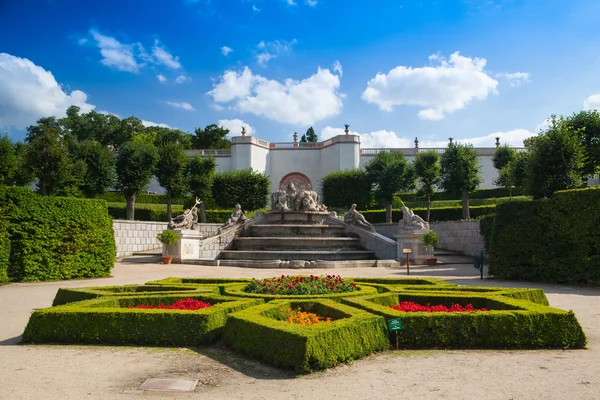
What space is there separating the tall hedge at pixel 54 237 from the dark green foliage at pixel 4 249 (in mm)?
161

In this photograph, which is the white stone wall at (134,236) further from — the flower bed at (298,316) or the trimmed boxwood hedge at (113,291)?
the flower bed at (298,316)

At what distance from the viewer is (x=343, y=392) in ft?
16.1

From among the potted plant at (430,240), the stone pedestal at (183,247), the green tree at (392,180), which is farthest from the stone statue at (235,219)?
the green tree at (392,180)

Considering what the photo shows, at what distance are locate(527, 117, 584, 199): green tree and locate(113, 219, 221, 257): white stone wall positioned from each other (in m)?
21.5

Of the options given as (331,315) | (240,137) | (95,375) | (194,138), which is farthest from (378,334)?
(194,138)

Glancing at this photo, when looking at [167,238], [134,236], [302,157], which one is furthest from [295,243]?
[302,157]

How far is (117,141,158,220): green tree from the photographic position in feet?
109


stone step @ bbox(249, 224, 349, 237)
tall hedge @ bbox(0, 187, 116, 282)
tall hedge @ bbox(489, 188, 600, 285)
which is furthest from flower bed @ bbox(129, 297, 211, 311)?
stone step @ bbox(249, 224, 349, 237)

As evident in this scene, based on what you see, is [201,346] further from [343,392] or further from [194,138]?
[194,138]

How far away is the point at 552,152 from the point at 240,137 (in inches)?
1739

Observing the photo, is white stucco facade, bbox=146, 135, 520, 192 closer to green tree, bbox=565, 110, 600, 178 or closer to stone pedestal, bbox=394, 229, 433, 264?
green tree, bbox=565, 110, 600, 178

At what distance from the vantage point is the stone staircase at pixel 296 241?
23.4m

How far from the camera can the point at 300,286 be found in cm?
925

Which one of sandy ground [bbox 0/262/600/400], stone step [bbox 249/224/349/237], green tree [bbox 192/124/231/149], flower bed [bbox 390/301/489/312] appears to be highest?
green tree [bbox 192/124/231/149]
